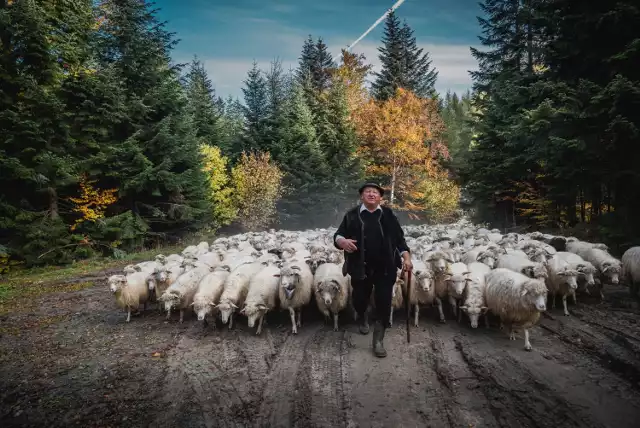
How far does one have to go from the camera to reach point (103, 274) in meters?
12.4

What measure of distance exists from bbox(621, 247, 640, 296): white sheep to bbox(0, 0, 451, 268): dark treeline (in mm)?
18075

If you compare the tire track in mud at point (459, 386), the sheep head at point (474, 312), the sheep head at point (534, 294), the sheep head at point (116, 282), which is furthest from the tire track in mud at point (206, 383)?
the sheep head at point (534, 294)

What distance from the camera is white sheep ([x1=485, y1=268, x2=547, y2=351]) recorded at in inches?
204

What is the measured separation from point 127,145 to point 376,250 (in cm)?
1626

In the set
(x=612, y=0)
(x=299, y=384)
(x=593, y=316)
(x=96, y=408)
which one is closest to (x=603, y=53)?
(x=612, y=0)

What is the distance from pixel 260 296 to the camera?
660 cm

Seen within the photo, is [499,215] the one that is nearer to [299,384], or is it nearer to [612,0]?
[612,0]

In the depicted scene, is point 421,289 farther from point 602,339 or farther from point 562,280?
point 562,280

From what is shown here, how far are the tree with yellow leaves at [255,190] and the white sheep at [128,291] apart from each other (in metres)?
18.7

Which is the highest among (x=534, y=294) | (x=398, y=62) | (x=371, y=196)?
(x=398, y=62)

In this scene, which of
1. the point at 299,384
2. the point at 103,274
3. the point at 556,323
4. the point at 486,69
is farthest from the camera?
the point at 486,69

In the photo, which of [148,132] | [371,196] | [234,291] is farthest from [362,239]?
[148,132]

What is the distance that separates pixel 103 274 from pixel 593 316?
1457 cm

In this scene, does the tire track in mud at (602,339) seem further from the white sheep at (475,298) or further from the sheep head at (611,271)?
the sheep head at (611,271)
